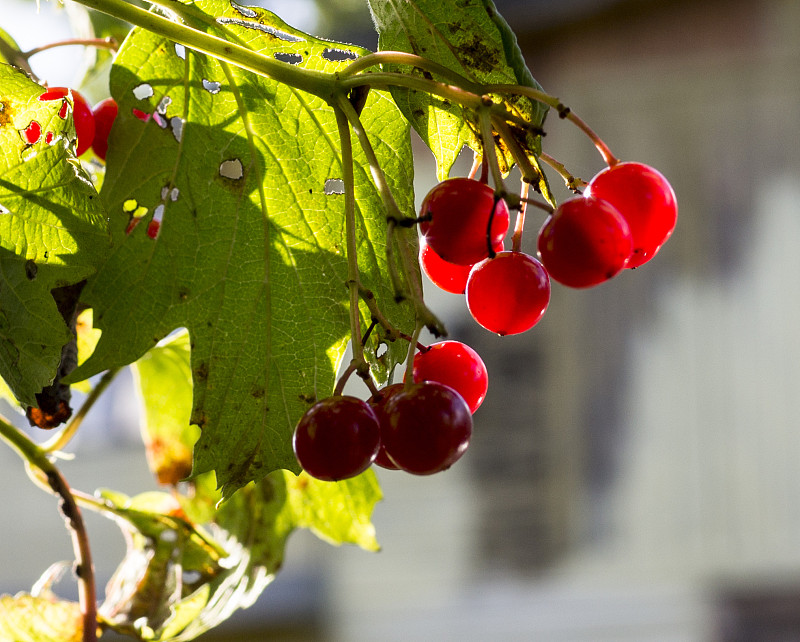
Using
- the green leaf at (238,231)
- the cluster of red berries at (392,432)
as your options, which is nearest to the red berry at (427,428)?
the cluster of red berries at (392,432)

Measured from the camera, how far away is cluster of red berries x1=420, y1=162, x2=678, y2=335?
16.2 inches

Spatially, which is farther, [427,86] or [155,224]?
[155,224]

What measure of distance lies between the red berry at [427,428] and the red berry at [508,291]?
64 millimetres

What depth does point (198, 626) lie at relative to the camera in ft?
2.26

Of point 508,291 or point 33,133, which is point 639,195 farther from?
point 33,133

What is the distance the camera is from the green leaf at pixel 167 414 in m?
0.80

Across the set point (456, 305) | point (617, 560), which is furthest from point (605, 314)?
point (617, 560)

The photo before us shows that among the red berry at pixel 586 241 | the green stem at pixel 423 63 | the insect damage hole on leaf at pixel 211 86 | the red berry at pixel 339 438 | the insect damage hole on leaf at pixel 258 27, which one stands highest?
the insect damage hole on leaf at pixel 258 27

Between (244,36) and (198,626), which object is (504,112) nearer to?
(244,36)

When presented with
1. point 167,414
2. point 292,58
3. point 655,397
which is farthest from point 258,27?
point 655,397

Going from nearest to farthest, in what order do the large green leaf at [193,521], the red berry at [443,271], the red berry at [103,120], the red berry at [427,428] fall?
the red berry at [427,428], the red berry at [443,271], the red berry at [103,120], the large green leaf at [193,521]

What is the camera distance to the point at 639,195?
17.3 inches

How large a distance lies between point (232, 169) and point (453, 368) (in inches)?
7.9

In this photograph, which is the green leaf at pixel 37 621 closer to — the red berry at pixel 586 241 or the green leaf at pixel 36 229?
the green leaf at pixel 36 229
